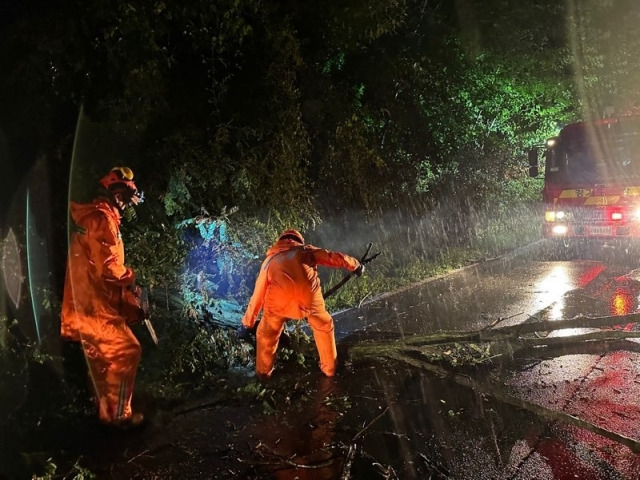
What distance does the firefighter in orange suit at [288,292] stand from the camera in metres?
4.21

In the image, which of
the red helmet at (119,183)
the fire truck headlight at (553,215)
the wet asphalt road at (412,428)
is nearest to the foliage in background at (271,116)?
the wet asphalt road at (412,428)

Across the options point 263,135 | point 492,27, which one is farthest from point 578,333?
point 492,27

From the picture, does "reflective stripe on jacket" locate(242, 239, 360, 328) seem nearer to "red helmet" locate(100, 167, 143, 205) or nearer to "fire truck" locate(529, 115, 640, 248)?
"red helmet" locate(100, 167, 143, 205)

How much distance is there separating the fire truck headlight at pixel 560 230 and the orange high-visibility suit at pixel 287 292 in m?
6.80

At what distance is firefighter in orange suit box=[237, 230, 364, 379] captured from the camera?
4207 mm

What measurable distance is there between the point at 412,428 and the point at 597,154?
785cm

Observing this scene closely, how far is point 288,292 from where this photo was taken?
4199 mm

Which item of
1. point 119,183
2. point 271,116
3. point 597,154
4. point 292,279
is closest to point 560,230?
point 597,154

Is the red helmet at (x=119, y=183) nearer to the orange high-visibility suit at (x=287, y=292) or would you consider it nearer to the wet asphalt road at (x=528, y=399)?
the orange high-visibility suit at (x=287, y=292)

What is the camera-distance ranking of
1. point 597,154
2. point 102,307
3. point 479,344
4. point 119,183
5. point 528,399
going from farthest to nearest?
point 597,154
point 479,344
point 528,399
point 119,183
point 102,307

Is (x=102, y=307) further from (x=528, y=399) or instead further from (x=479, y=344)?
(x=479, y=344)

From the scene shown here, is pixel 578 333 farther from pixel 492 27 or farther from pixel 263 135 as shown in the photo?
pixel 492 27

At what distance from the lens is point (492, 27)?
10.4 m

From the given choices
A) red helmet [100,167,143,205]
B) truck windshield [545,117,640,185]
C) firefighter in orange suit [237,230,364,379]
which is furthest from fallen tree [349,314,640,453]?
truck windshield [545,117,640,185]
